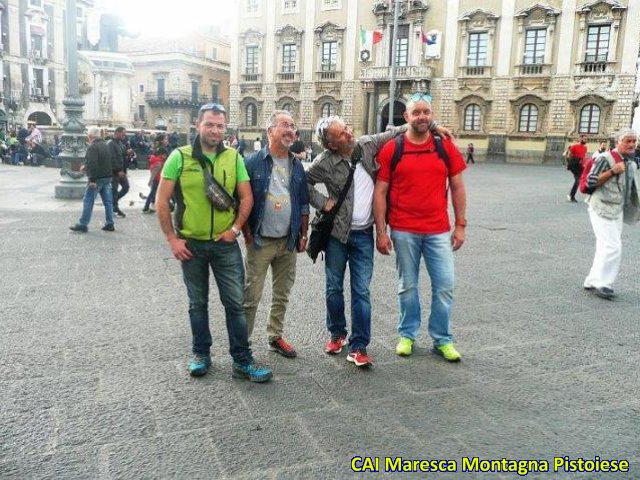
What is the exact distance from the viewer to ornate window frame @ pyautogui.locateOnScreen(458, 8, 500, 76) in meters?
36.8

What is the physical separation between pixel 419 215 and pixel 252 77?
1738 inches

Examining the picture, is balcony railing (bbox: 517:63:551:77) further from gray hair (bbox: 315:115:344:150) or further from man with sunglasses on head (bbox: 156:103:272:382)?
man with sunglasses on head (bbox: 156:103:272:382)

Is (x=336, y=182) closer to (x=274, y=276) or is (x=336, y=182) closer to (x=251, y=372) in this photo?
(x=274, y=276)

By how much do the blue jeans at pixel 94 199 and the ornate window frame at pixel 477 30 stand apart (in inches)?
1283

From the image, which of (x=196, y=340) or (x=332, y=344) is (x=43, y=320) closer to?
(x=196, y=340)

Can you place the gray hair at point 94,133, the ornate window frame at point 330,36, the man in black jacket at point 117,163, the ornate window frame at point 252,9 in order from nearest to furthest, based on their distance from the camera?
1. the gray hair at point 94,133
2. the man in black jacket at point 117,163
3. the ornate window frame at point 330,36
4. the ornate window frame at point 252,9

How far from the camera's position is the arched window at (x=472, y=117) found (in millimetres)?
38406

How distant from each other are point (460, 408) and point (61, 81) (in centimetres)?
5433

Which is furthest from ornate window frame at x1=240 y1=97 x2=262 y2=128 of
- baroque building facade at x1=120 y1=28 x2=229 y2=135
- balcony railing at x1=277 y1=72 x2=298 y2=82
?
baroque building facade at x1=120 y1=28 x2=229 y2=135

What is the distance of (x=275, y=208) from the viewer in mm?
3893

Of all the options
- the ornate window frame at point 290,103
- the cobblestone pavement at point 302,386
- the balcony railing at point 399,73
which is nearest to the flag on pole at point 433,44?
the balcony railing at point 399,73

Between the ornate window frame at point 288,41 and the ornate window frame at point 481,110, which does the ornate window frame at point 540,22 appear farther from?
the ornate window frame at point 288,41

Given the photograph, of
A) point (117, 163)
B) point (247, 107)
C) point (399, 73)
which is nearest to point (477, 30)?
point (399, 73)

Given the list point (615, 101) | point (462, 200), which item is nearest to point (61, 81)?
point (615, 101)
